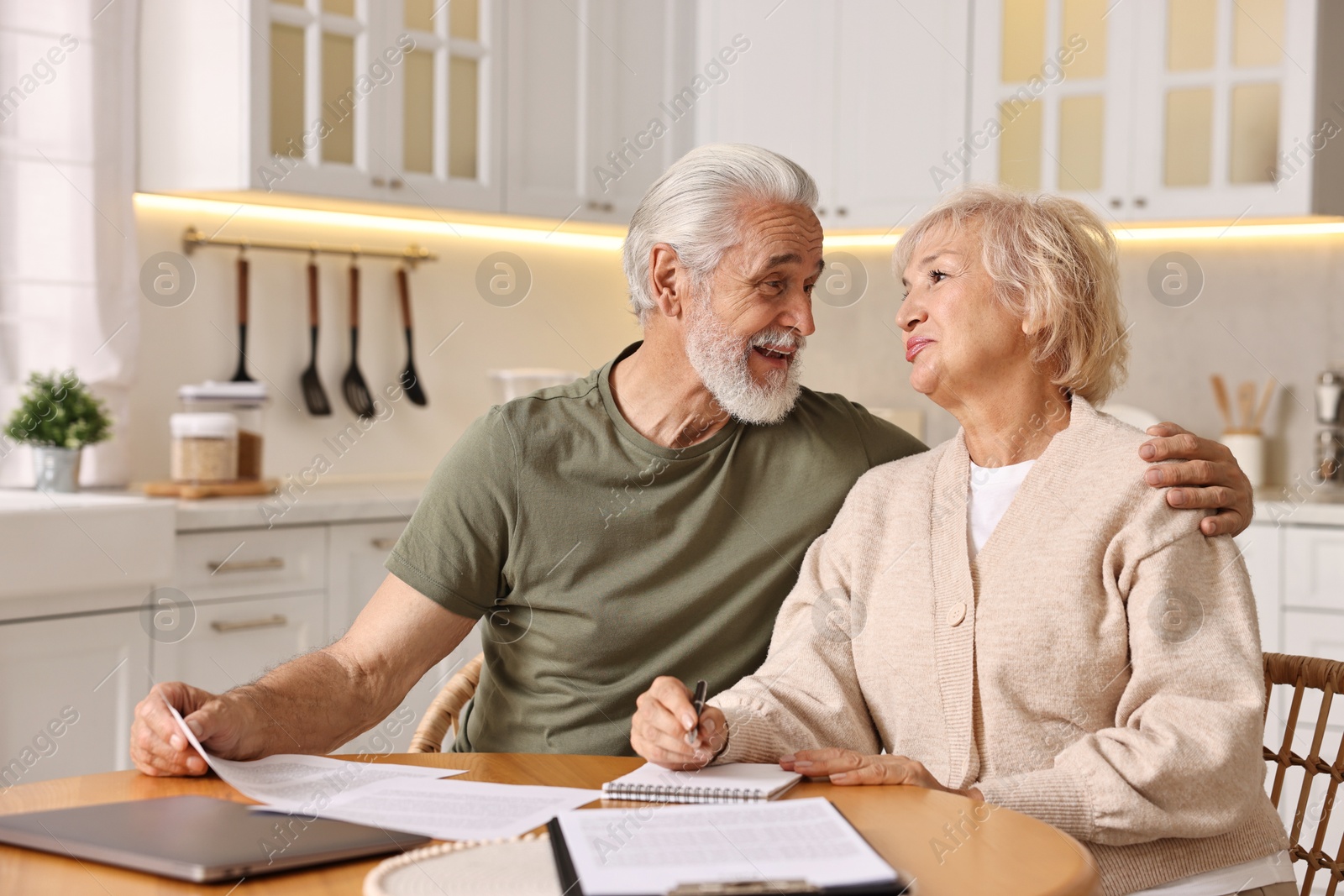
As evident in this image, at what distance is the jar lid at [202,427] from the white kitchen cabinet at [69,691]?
0.50 m

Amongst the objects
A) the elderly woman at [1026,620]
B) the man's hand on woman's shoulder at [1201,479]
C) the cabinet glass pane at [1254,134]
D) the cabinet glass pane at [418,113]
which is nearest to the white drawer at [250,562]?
the cabinet glass pane at [418,113]

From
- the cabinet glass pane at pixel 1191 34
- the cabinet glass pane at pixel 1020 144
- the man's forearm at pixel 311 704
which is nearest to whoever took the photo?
the man's forearm at pixel 311 704

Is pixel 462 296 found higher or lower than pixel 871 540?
higher

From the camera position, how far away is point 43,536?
2.41 m

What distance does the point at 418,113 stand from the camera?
3469 mm

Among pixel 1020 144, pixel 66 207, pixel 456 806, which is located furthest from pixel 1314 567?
pixel 66 207

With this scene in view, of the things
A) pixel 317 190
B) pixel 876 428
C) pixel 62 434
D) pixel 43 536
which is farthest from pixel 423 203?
pixel 876 428

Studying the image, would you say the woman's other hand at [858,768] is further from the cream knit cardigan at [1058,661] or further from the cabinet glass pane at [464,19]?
the cabinet glass pane at [464,19]

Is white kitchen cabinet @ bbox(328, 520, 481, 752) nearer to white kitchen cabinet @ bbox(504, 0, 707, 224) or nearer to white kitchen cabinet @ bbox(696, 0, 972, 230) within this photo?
white kitchen cabinet @ bbox(504, 0, 707, 224)

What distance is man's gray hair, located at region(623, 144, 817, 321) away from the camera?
1.83 metres

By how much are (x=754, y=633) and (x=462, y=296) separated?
2.42 meters

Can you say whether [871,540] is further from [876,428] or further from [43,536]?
[43,536]

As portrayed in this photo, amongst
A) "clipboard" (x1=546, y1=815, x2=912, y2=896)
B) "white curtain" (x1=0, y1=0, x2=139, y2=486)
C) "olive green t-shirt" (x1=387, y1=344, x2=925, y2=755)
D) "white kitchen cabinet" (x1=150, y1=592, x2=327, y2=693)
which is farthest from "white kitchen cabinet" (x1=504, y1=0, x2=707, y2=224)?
"clipboard" (x1=546, y1=815, x2=912, y2=896)

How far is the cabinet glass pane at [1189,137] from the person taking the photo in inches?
137
